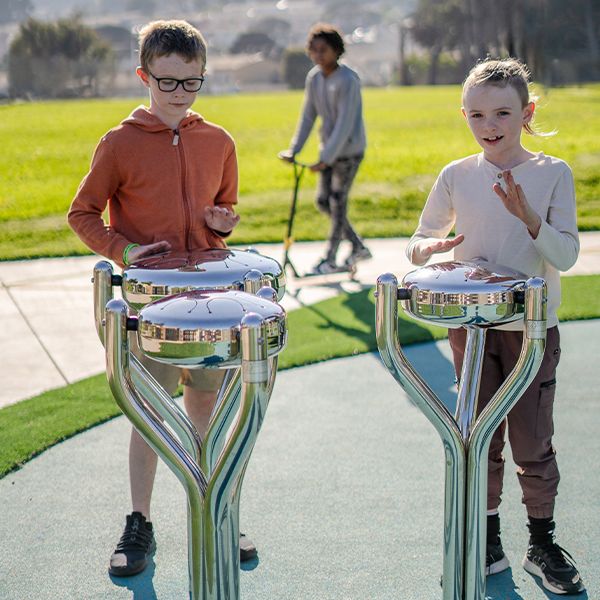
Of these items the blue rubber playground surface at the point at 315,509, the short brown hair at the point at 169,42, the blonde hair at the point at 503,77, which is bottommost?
the blue rubber playground surface at the point at 315,509

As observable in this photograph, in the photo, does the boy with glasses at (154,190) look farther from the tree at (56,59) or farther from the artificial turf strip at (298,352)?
the tree at (56,59)

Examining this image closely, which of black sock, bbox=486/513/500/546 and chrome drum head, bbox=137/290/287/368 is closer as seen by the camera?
chrome drum head, bbox=137/290/287/368

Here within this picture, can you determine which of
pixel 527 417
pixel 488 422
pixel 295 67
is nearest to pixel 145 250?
pixel 488 422

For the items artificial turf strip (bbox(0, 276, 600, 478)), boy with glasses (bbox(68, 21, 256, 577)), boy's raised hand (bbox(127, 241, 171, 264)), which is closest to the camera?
boy's raised hand (bbox(127, 241, 171, 264))

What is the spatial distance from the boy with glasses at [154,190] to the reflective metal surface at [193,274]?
466mm

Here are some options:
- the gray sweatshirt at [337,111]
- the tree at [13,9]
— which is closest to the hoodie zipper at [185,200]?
the gray sweatshirt at [337,111]

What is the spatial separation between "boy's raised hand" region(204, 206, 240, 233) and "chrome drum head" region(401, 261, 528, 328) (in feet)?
2.92

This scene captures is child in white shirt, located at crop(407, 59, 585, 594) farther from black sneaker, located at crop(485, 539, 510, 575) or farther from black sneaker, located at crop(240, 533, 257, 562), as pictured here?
black sneaker, located at crop(240, 533, 257, 562)

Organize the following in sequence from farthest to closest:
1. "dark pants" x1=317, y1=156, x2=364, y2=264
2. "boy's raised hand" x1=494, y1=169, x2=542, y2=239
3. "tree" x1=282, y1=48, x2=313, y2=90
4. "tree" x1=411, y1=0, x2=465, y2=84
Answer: "tree" x1=282, y1=48, x2=313, y2=90
"tree" x1=411, y1=0, x2=465, y2=84
"dark pants" x1=317, y1=156, x2=364, y2=264
"boy's raised hand" x1=494, y1=169, x2=542, y2=239

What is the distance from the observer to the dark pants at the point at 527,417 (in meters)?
3.02

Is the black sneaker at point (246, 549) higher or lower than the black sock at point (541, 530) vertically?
lower

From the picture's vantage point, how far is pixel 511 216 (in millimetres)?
2922

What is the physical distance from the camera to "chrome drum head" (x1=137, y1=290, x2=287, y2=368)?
6.64ft

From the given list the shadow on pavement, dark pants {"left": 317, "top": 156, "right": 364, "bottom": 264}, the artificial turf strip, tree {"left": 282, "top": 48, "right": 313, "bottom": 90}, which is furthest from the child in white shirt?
tree {"left": 282, "top": 48, "right": 313, "bottom": 90}
